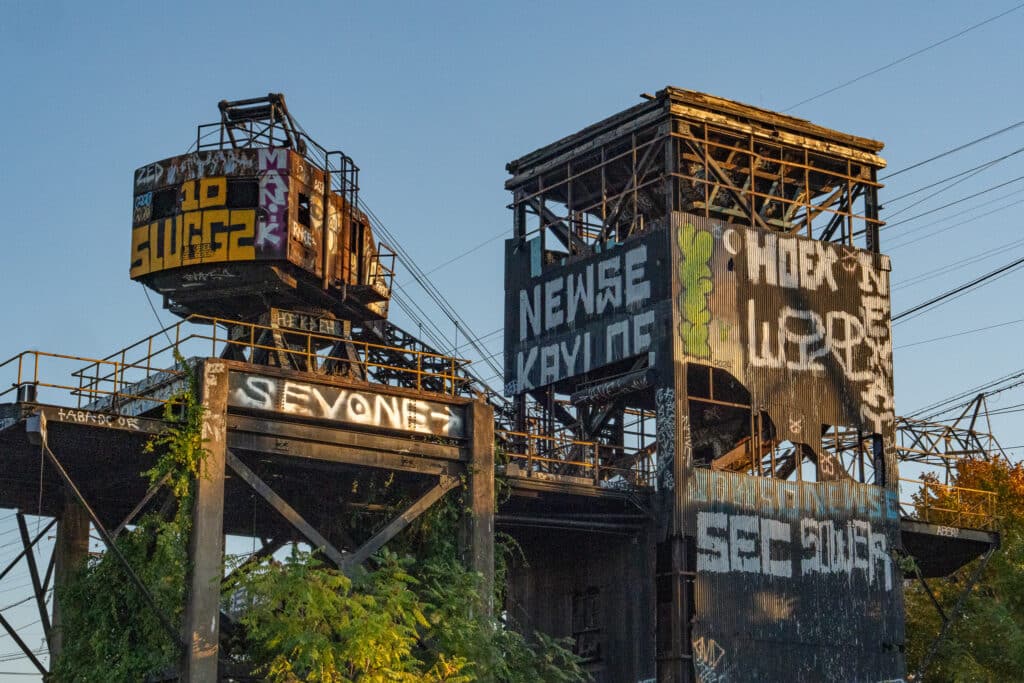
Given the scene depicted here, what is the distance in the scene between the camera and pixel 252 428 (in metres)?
40.9

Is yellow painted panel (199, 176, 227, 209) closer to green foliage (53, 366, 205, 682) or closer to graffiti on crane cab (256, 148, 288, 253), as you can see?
graffiti on crane cab (256, 148, 288, 253)

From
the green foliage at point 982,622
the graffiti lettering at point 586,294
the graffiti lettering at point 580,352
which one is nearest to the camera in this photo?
the graffiti lettering at point 580,352

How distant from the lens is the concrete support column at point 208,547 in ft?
127

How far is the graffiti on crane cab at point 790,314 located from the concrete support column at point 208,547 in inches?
669

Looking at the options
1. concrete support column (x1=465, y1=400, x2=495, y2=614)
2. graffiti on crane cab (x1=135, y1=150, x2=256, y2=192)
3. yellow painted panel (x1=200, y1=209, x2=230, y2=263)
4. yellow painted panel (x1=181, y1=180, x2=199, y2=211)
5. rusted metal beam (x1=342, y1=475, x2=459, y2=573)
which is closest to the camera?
rusted metal beam (x1=342, y1=475, x2=459, y2=573)

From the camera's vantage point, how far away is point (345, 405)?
4231cm

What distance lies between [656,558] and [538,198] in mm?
13913

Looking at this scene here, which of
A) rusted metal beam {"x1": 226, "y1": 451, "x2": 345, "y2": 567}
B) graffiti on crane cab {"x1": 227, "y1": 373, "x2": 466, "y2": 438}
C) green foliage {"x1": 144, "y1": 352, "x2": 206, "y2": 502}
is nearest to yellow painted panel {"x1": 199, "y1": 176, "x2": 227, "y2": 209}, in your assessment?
graffiti on crane cab {"x1": 227, "y1": 373, "x2": 466, "y2": 438}

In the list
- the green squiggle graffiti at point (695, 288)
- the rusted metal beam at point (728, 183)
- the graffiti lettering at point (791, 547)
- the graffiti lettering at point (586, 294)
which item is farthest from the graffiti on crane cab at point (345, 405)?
the rusted metal beam at point (728, 183)

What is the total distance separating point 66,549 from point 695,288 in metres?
20.1

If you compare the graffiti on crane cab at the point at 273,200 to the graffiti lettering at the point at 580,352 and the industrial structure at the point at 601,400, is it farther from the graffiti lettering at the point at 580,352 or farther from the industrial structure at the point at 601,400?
the graffiti lettering at the point at 580,352

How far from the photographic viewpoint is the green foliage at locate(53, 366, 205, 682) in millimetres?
39219

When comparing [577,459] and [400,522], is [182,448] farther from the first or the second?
[577,459]

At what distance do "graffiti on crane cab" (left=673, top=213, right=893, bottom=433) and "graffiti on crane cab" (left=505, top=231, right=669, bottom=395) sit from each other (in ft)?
4.03
